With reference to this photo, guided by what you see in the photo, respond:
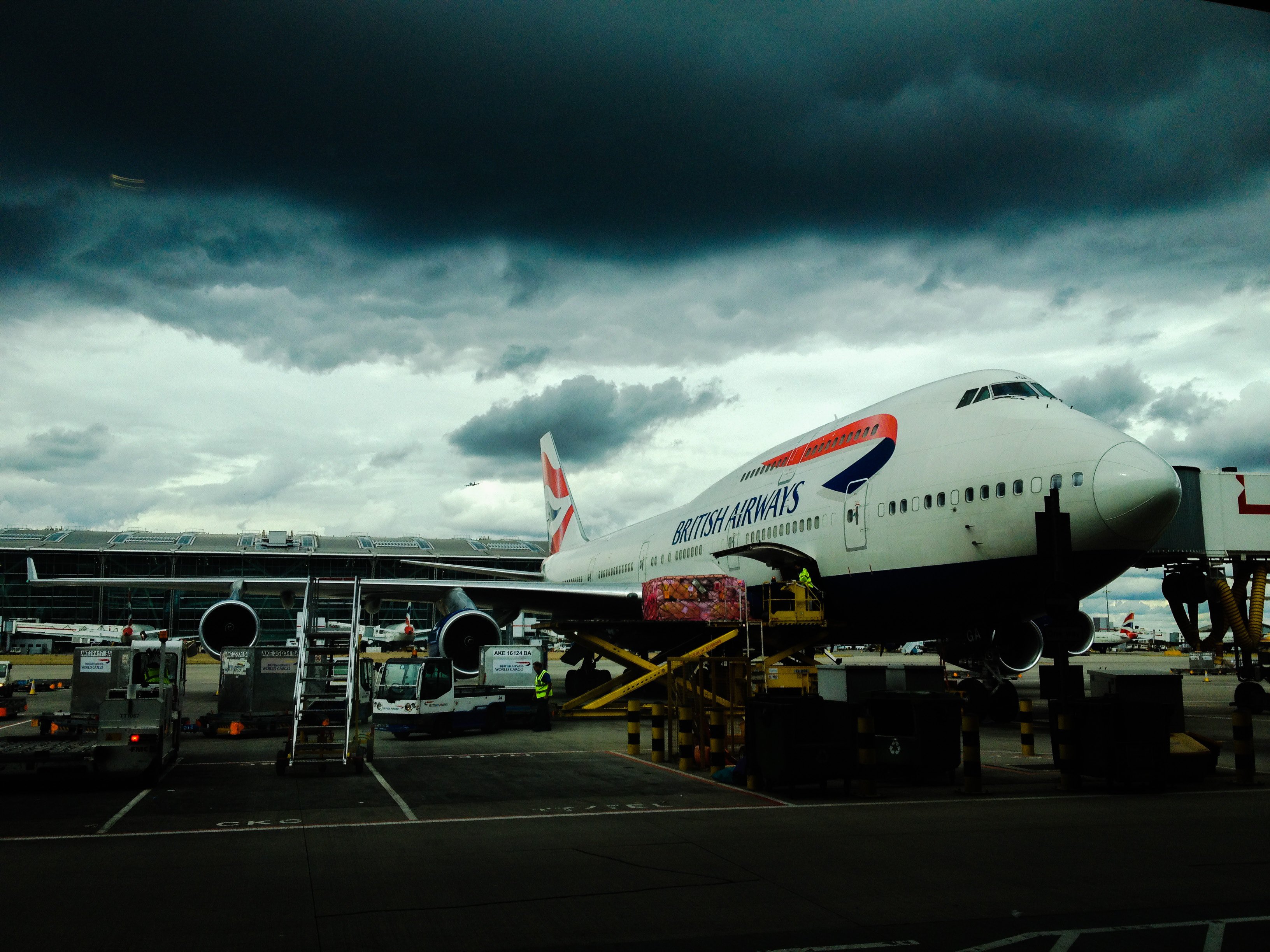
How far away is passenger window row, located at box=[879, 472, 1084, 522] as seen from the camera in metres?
15.0

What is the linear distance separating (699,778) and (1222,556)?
19420 millimetres

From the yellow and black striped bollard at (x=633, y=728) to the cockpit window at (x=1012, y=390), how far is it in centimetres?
858

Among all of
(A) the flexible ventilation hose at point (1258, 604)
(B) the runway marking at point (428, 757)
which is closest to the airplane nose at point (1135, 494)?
(B) the runway marking at point (428, 757)

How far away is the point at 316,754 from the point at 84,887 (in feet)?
22.3

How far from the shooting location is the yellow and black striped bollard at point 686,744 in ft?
46.5

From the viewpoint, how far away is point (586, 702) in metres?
24.8

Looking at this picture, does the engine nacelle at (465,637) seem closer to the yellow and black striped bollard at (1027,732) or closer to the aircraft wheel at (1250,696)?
the yellow and black striped bollard at (1027,732)

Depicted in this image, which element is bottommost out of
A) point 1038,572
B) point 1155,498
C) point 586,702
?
point 586,702

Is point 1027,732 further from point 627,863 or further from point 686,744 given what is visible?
point 627,863

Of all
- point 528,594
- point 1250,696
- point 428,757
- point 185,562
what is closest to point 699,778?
point 428,757

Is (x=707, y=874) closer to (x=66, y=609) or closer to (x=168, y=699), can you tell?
(x=168, y=699)

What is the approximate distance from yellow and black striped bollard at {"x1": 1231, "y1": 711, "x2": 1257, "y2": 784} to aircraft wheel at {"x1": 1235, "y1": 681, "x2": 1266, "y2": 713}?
33.9 feet

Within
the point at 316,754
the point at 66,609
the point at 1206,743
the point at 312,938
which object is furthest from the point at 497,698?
the point at 66,609

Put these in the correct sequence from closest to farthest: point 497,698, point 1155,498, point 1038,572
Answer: point 1155,498 → point 1038,572 → point 497,698
